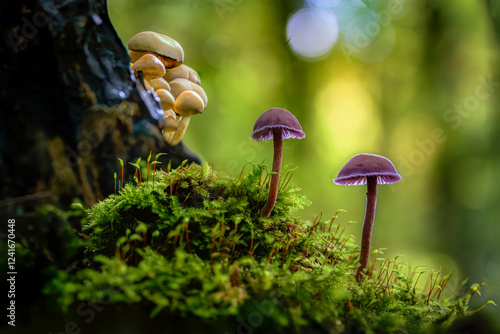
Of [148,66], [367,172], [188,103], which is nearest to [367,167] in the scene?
[367,172]

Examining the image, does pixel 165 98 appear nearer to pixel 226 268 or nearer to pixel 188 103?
pixel 188 103

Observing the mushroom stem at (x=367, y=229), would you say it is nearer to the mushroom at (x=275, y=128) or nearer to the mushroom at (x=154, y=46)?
the mushroom at (x=275, y=128)

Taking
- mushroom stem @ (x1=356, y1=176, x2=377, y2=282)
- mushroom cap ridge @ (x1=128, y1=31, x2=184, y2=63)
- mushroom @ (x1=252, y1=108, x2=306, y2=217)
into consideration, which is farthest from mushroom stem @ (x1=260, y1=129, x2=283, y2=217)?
mushroom cap ridge @ (x1=128, y1=31, x2=184, y2=63)

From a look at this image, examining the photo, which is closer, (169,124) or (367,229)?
(367,229)

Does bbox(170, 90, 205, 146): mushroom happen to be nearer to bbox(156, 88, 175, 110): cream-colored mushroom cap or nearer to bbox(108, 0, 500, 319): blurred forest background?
bbox(156, 88, 175, 110): cream-colored mushroom cap

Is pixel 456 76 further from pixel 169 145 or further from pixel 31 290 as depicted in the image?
pixel 31 290

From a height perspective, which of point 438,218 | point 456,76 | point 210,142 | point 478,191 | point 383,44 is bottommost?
point 438,218

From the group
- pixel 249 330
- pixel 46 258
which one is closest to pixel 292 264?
pixel 249 330
